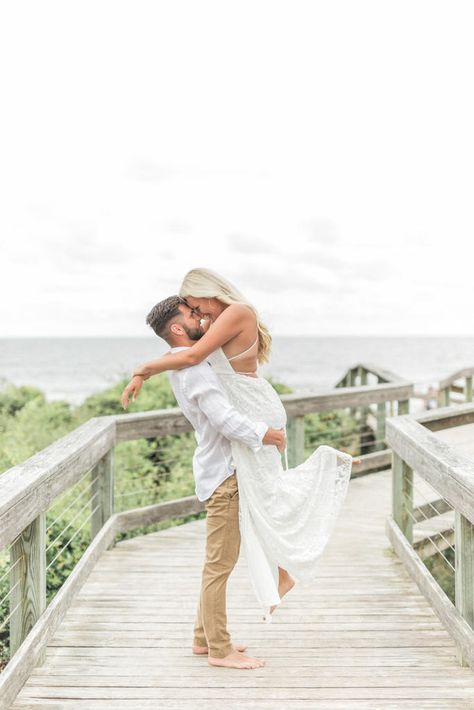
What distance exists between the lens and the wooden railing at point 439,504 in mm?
3070

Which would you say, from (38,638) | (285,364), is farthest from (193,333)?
(285,364)

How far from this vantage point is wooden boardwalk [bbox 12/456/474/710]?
2801 mm

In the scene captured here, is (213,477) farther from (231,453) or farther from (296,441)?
(296,441)

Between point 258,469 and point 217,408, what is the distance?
1.24 ft

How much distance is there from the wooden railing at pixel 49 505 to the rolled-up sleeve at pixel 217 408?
0.80m

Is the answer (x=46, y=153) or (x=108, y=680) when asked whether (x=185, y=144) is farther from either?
(x=108, y=680)

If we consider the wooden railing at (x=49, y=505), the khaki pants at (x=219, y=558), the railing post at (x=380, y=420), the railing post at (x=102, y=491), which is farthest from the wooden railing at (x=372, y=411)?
the khaki pants at (x=219, y=558)

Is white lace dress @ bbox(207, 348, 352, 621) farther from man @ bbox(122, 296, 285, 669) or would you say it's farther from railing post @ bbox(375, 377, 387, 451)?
railing post @ bbox(375, 377, 387, 451)

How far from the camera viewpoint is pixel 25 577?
3.00m

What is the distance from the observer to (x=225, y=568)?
309cm

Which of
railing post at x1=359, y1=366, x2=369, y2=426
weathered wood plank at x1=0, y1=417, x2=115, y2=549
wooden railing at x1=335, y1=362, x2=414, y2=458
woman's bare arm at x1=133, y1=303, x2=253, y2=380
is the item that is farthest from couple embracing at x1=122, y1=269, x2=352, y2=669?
railing post at x1=359, y1=366, x2=369, y2=426

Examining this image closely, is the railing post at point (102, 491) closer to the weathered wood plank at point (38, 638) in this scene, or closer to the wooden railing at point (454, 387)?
the weathered wood plank at point (38, 638)

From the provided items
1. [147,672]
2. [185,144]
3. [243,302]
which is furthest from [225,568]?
[185,144]

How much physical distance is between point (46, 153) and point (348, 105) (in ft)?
113
